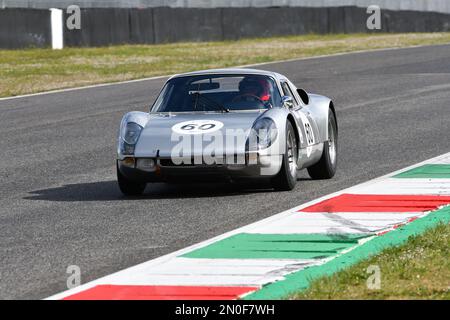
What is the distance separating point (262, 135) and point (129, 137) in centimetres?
121

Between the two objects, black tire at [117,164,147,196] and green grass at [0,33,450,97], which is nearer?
black tire at [117,164,147,196]

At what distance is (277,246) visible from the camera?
8.16 metres

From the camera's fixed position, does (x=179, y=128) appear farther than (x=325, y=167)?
No

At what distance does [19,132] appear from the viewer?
1764cm

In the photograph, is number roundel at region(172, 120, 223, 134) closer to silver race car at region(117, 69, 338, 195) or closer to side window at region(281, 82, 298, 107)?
silver race car at region(117, 69, 338, 195)

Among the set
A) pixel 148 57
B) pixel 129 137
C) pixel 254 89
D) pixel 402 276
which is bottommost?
pixel 148 57

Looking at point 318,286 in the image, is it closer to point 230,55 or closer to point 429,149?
point 429,149

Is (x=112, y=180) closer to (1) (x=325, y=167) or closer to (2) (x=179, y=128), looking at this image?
(2) (x=179, y=128)

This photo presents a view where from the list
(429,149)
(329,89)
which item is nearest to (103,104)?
(329,89)

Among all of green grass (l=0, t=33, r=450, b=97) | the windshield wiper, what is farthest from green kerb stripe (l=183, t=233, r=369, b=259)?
green grass (l=0, t=33, r=450, b=97)

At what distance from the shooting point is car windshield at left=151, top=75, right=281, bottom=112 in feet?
37.8

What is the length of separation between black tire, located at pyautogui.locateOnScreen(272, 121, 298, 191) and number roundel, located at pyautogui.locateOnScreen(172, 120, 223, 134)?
0.63m

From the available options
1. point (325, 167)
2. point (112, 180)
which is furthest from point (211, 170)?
point (112, 180)
